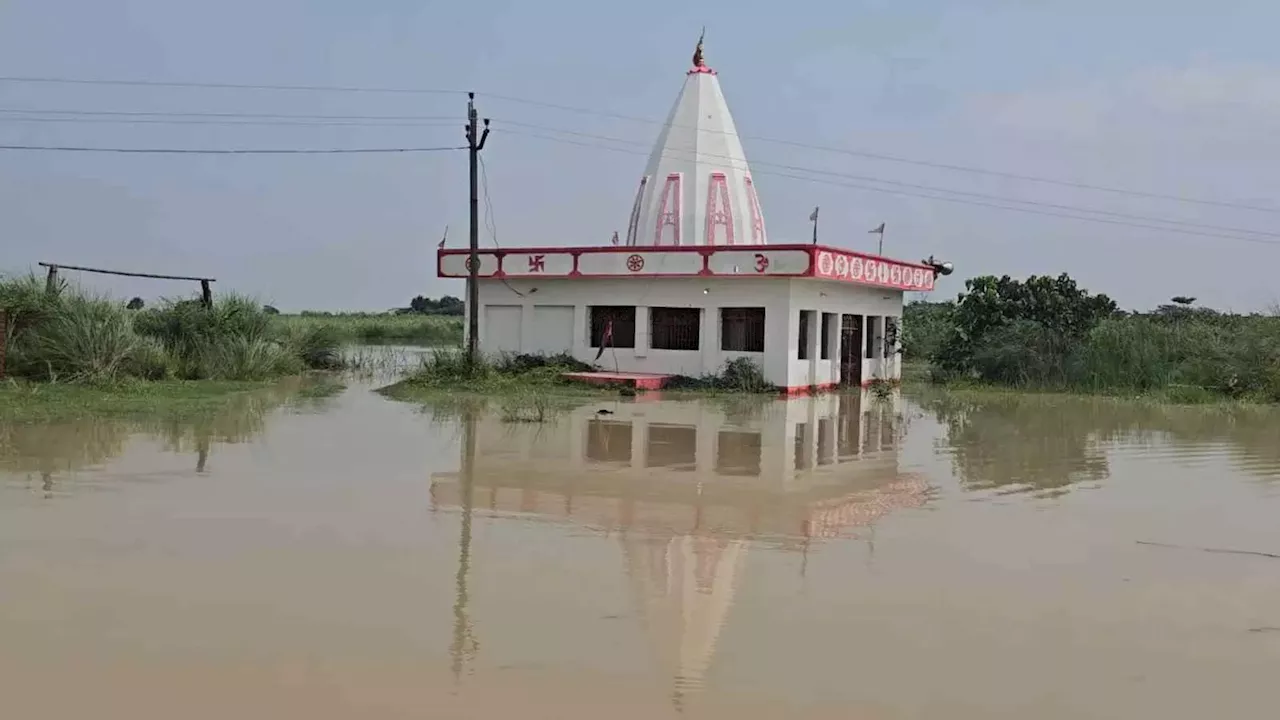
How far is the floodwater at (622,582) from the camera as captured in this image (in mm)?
4844

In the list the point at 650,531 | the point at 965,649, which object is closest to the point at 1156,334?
the point at 650,531

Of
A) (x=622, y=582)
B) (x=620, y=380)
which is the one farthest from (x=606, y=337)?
(x=622, y=582)

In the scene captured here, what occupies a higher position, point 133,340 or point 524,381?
point 133,340

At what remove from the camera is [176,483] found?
32.0 feet

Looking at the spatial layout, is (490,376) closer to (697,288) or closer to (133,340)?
(697,288)

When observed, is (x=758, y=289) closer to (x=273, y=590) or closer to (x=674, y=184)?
(x=674, y=184)

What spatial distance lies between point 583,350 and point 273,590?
1889 centimetres

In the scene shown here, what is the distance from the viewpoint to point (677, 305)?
24.2 m

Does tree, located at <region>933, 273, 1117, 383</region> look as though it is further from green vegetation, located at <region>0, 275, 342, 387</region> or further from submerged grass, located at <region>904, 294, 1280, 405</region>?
green vegetation, located at <region>0, 275, 342, 387</region>

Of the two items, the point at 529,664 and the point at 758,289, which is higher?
the point at 758,289

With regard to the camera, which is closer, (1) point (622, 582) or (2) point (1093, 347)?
(1) point (622, 582)

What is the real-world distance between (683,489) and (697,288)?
14212 mm

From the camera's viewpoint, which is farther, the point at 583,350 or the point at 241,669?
the point at 583,350

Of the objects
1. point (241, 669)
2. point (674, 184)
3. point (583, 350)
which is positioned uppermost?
point (674, 184)
